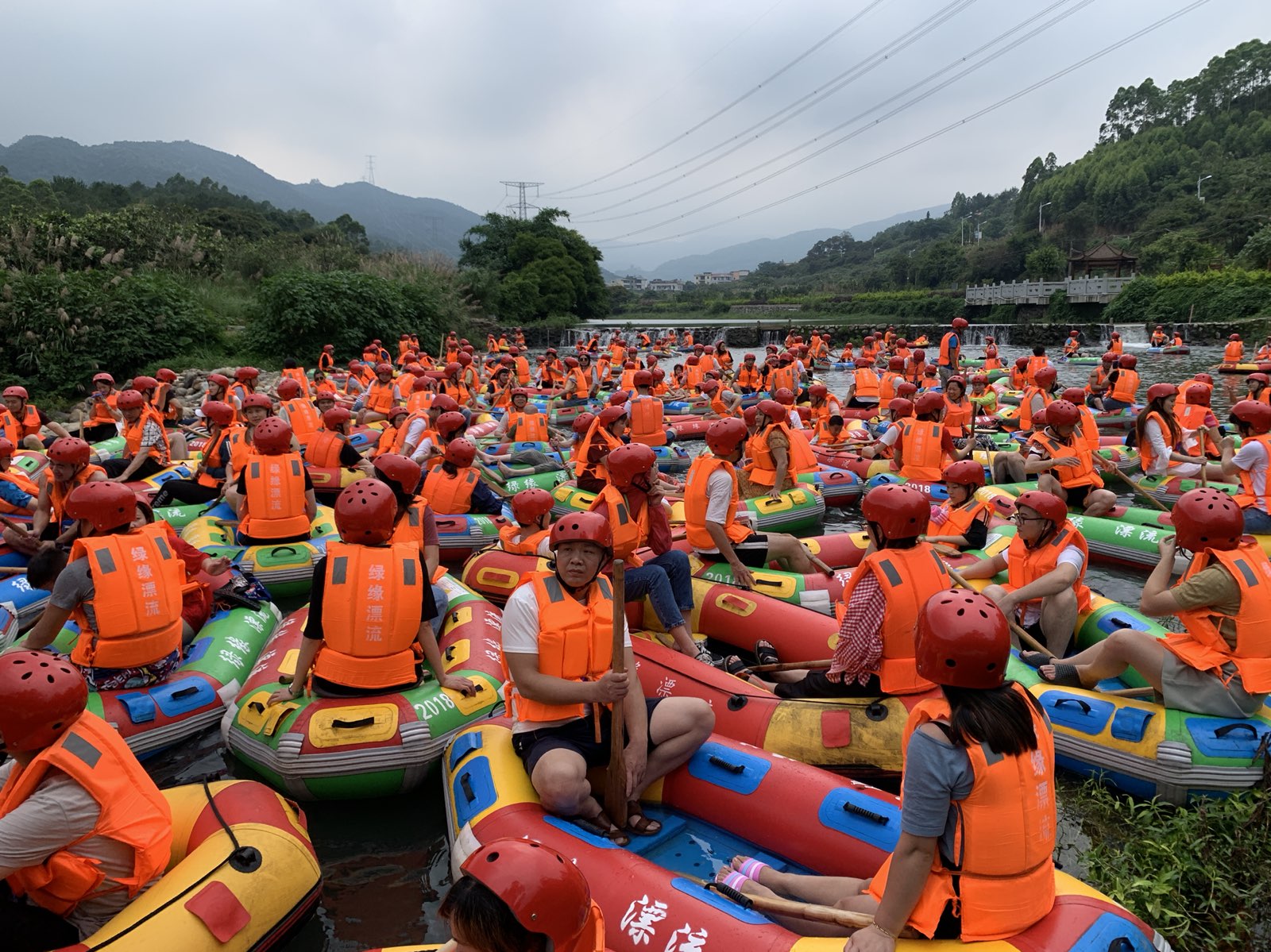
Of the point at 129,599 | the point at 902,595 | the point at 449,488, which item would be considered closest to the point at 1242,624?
the point at 902,595

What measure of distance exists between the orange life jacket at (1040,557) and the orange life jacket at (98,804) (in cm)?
530

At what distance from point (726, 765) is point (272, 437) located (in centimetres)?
548

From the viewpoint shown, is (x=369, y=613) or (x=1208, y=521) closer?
(x=1208, y=521)

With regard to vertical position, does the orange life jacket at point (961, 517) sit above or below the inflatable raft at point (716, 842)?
above

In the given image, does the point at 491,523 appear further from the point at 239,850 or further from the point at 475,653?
the point at 239,850

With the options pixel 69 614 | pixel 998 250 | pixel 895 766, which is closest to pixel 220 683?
pixel 69 614

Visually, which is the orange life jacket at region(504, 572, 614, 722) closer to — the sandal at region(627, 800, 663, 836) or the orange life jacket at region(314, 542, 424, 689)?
the sandal at region(627, 800, 663, 836)

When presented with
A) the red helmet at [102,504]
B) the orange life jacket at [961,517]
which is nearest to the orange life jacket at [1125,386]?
the orange life jacket at [961,517]

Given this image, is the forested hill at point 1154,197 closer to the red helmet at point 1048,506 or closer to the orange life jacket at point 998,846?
the red helmet at point 1048,506

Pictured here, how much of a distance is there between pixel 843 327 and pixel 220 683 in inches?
1659

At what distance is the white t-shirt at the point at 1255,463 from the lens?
770 centimetres

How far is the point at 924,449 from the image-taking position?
32.7 ft

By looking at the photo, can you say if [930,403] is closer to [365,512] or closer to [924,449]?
[924,449]

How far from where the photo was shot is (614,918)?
132 inches
